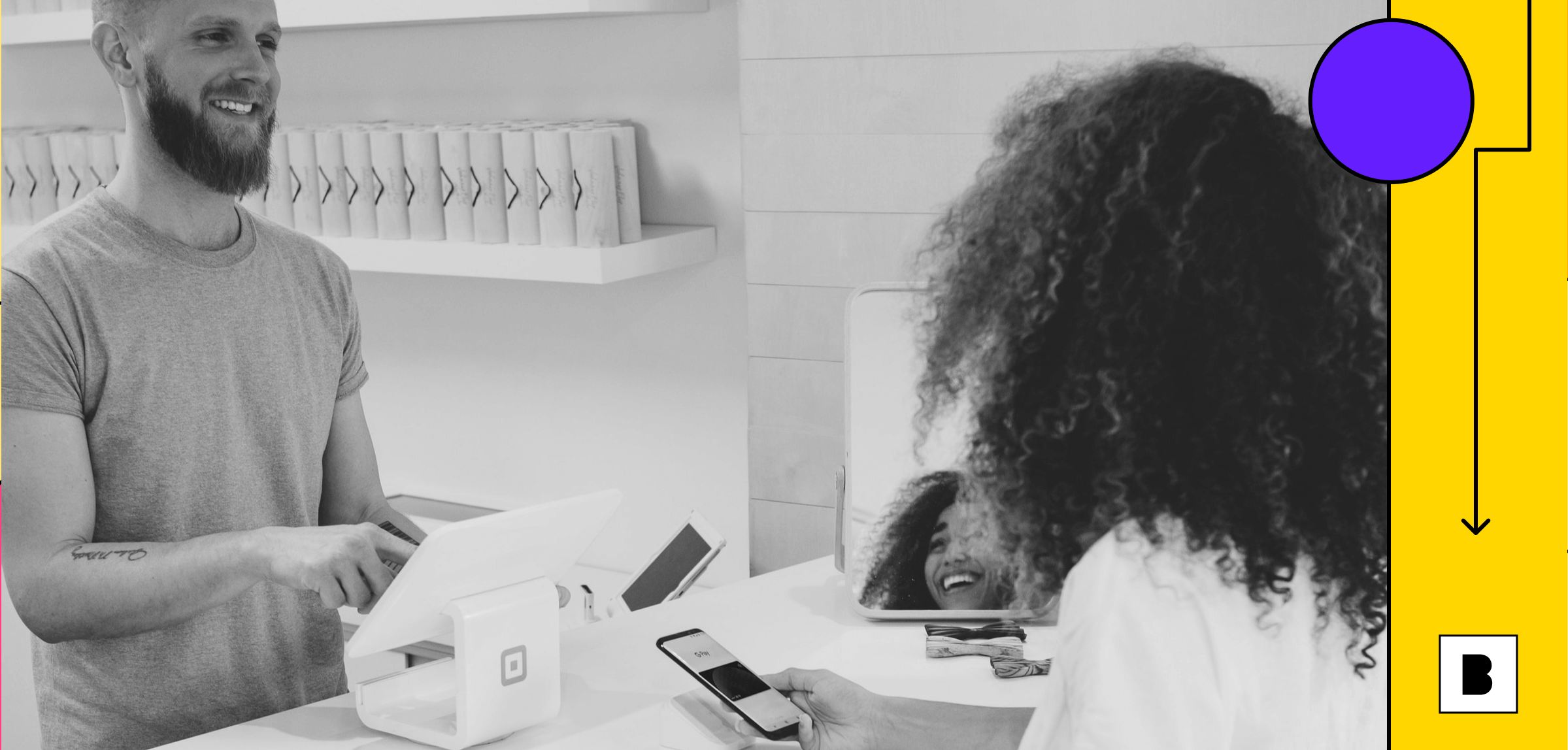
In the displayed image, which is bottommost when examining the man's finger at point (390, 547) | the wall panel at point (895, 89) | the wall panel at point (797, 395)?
the man's finger at point (390, 547)

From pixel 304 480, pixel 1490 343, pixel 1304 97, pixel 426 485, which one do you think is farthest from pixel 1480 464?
pixel 426 485

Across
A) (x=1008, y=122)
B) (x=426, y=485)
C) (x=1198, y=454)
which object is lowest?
(x=426, y=485)

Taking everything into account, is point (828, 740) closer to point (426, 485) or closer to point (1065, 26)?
point (1065, 26)

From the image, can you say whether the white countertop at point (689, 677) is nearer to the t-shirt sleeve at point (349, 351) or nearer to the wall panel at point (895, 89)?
the t-shirt sleeve at point (349, 351)

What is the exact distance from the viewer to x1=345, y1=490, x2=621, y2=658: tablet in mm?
1058

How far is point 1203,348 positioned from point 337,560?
77 cm

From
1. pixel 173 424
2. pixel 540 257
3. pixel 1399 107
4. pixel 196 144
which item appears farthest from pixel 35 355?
pixel 1399 107

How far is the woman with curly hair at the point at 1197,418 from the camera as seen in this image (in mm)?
740

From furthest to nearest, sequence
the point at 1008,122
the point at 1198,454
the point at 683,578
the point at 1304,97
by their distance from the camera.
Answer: the point at 683,578
the point at 1304,97
the point at 1008,122
the point at 1198,454

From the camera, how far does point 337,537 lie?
3.80 ft

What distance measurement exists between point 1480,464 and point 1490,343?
0.35 ft

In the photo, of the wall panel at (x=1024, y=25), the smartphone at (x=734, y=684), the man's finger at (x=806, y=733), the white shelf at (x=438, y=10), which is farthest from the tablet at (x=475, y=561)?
the white shelf at (x=438, y=10)

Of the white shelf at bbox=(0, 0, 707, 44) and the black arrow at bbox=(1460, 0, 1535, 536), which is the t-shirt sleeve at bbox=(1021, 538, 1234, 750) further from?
the white shelf at bbox=(0, 0, 707, 44)

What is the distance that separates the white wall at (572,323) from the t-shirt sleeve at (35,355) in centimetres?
102
